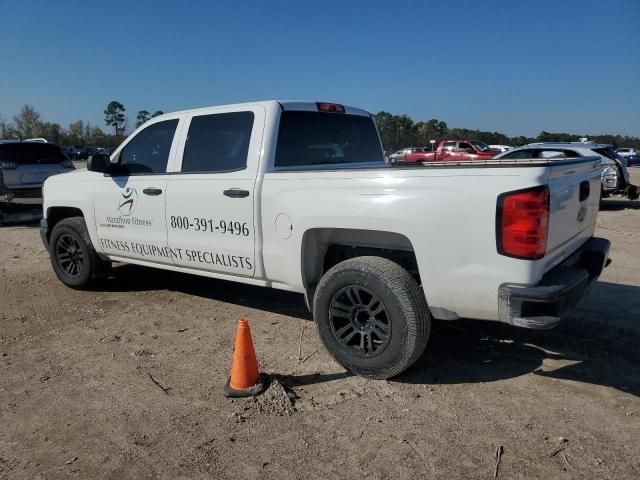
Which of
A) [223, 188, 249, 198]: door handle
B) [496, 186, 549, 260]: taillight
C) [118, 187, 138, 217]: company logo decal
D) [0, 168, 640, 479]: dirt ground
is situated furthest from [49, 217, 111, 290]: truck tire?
[496, 186, 549, 260]: taillight

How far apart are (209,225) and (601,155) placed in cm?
1216

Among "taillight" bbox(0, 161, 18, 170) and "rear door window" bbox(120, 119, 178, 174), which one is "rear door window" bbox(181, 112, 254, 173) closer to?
"rear door window" bbox(120, 119, 178, 174)

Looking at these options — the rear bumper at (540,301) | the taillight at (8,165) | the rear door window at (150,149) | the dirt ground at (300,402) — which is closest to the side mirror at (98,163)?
the rear door window at (150,149)

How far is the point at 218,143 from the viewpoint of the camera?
4.54 m

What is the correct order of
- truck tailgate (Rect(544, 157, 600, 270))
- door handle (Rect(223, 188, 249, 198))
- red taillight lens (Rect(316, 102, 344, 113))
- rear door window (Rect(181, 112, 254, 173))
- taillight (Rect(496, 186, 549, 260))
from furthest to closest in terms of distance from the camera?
red taillight lens (Rect(316, 102, 344, 113))
rear door window (Rect(181, 112, 254, 173))
door handle (Rect(223, 188, 249, 198))
truck tailgate (Rect(544, 157, 600, 270))
taillight (Rect(496, 186, 549, 260))

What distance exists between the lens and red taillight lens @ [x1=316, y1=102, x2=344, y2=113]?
4695 millimetres

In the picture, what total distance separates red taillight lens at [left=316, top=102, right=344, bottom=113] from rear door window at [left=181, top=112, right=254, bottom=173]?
2.30ft

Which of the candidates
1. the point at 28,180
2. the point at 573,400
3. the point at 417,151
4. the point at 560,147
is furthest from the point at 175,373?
the point at 417,151

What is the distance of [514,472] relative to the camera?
2.58 meters

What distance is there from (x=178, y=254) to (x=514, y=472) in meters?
3.34

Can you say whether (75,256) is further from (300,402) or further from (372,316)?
(372,316)

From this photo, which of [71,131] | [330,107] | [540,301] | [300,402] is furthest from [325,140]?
[71,131]

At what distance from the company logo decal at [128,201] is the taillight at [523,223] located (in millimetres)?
3565

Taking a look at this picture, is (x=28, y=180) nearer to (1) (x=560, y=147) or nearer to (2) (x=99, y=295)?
(2) (x=99, y=295)
